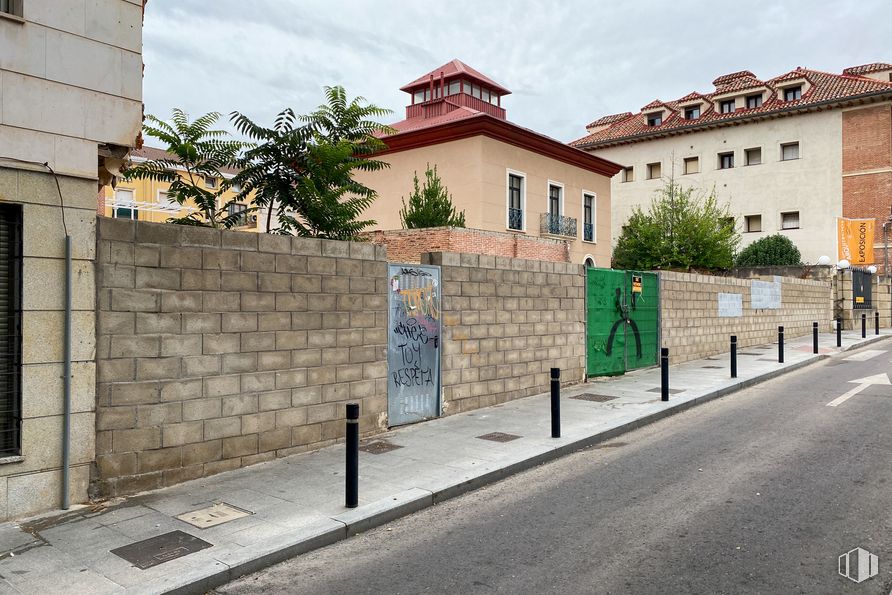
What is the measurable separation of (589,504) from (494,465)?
53.9 inches

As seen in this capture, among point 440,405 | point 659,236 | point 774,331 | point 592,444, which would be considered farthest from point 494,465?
point 659,236

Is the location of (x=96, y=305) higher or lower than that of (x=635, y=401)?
higher

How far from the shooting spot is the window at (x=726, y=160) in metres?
46.0

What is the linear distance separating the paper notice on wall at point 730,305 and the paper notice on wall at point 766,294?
1243mm

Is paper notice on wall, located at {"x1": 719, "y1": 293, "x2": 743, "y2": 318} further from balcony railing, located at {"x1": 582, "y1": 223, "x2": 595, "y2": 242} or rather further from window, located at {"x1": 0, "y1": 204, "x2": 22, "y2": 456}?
window, located at {"x1": 0, "y1": 204, "x2": 22, "y2": 456}

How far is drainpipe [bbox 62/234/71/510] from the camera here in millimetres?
5844

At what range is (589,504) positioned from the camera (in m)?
6.15

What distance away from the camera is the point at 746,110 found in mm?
45031

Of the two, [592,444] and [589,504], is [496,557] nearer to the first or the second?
[589,504]

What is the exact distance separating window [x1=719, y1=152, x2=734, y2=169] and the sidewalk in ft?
134

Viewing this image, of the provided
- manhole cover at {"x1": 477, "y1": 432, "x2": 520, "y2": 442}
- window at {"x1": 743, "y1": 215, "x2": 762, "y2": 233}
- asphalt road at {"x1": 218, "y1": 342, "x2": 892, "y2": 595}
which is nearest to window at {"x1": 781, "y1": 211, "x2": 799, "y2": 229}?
window at {"x1": 743, "y1": 215, "x2": 762, "y2": 233}

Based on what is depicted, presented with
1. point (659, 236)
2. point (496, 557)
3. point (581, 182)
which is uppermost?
point (581, 182)

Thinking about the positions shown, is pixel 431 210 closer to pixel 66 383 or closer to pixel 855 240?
pixel 66 383

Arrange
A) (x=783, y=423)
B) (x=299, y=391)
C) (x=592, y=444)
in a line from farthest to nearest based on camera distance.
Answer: (x=783, y=423) < (x=592, y=444) < (x=299, y=391)
